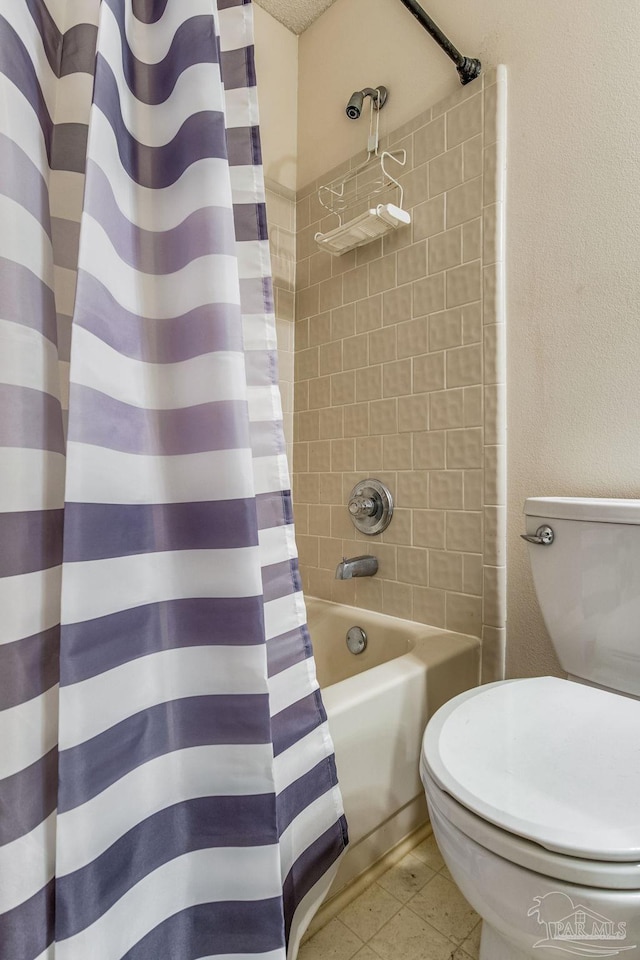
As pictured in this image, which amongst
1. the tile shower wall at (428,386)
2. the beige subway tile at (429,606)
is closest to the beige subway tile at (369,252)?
the tile shower wall at (428,386)

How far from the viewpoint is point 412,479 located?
1473 millimetres

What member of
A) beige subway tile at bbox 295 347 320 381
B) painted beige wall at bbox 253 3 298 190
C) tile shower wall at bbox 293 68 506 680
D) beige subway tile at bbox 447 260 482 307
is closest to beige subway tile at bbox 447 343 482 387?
tile shower wall at bbox 293 68 506 680

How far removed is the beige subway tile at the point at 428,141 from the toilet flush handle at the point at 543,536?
3.46 ft

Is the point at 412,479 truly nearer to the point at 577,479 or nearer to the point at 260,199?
the point at 577,479

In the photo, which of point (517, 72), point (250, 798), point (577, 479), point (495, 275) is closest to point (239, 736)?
point (250, 798)

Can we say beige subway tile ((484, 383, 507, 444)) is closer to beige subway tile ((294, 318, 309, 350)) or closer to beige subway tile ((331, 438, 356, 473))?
beige subway tile ((331, 438, 356, 473))

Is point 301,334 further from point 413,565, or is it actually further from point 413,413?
point 413,565

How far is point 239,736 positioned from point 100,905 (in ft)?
0.72

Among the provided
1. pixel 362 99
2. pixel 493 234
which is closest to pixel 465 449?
pixel 493 234

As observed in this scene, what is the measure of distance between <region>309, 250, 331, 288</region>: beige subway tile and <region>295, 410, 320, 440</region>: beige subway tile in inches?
14.2

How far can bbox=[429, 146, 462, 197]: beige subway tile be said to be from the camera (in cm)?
138

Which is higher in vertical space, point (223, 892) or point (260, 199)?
point (260, 199)

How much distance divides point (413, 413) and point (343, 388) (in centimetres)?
31

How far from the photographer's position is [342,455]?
66.5 inches
